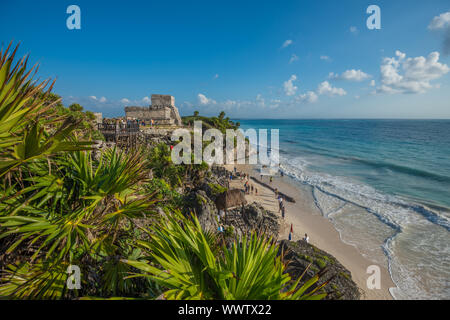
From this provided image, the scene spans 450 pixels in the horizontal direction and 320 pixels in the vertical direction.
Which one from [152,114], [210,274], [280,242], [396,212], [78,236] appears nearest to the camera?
[210,274]

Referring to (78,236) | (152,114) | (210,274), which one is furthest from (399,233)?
(152,114)

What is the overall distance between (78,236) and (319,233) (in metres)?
15.1

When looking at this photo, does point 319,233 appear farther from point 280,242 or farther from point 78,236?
point 78,236

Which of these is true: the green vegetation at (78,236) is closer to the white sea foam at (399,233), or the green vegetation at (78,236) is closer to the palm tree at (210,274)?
the palm tree at (210,274)

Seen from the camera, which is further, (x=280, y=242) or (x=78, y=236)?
(x=280, y=242)

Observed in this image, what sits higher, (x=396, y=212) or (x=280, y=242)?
(x=280, y=242)

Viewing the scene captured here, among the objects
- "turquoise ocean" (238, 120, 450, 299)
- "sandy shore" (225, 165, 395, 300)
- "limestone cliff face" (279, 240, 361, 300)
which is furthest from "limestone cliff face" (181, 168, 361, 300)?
"turquoise ocean" (238, 120, 450, 299)

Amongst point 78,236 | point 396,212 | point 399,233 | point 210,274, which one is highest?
point 78,236

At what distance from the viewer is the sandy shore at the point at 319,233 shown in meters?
9.64

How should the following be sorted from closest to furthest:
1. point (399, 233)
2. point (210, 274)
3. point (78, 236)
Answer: point (210, 274) < point (78, 236) < point (399, 233)

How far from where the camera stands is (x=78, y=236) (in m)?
2.56
